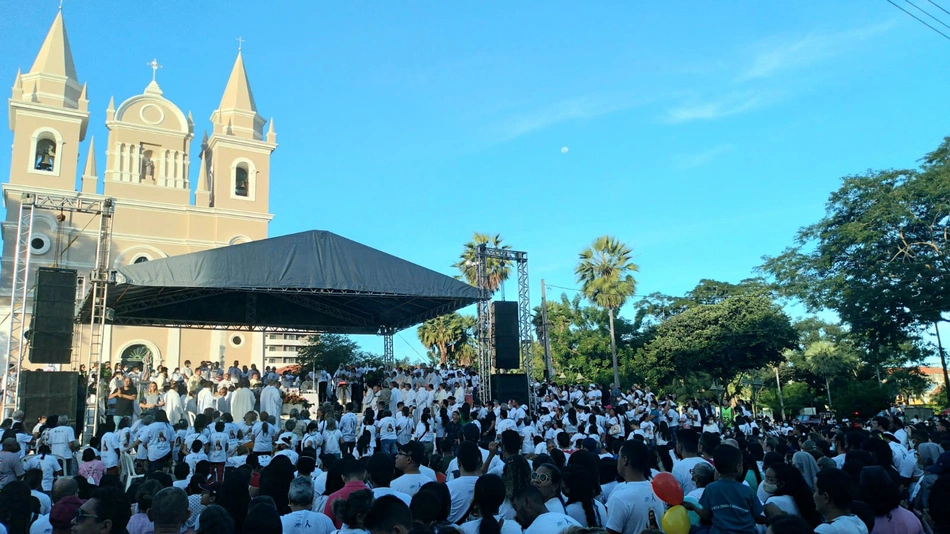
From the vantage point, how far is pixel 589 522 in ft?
14.3

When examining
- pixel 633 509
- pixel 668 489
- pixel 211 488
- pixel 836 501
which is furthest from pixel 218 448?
pixel 836 501

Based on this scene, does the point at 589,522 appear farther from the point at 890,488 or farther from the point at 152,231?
the point at 152,231

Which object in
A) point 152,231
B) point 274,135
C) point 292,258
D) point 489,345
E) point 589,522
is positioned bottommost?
point 589,522

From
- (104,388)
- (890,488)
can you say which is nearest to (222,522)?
(890,488)

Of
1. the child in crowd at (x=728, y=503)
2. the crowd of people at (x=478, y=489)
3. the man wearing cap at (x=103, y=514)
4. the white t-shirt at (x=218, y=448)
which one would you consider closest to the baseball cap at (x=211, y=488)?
the crowd of people at (x=478, y=489)

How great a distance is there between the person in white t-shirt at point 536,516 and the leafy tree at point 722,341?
34.6 metres

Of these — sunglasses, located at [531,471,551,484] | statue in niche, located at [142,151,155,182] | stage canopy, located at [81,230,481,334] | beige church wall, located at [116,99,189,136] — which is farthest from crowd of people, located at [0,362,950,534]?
Answer: beige church wall, located at [116,99,189,136]

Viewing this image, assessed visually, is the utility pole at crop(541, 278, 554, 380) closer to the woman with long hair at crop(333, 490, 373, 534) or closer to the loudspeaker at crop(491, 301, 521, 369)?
the loudspeaker at crop(491, 301, 521, 369)

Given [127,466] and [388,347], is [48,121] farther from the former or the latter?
[127,466]

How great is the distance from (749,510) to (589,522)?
3.18 ft

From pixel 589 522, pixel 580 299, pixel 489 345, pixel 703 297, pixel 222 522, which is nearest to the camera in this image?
pixel 222 522

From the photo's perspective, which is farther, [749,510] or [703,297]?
[703,297]

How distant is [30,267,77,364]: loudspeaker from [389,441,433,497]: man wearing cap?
12.4 metres

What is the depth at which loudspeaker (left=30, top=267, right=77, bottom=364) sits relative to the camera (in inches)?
574
